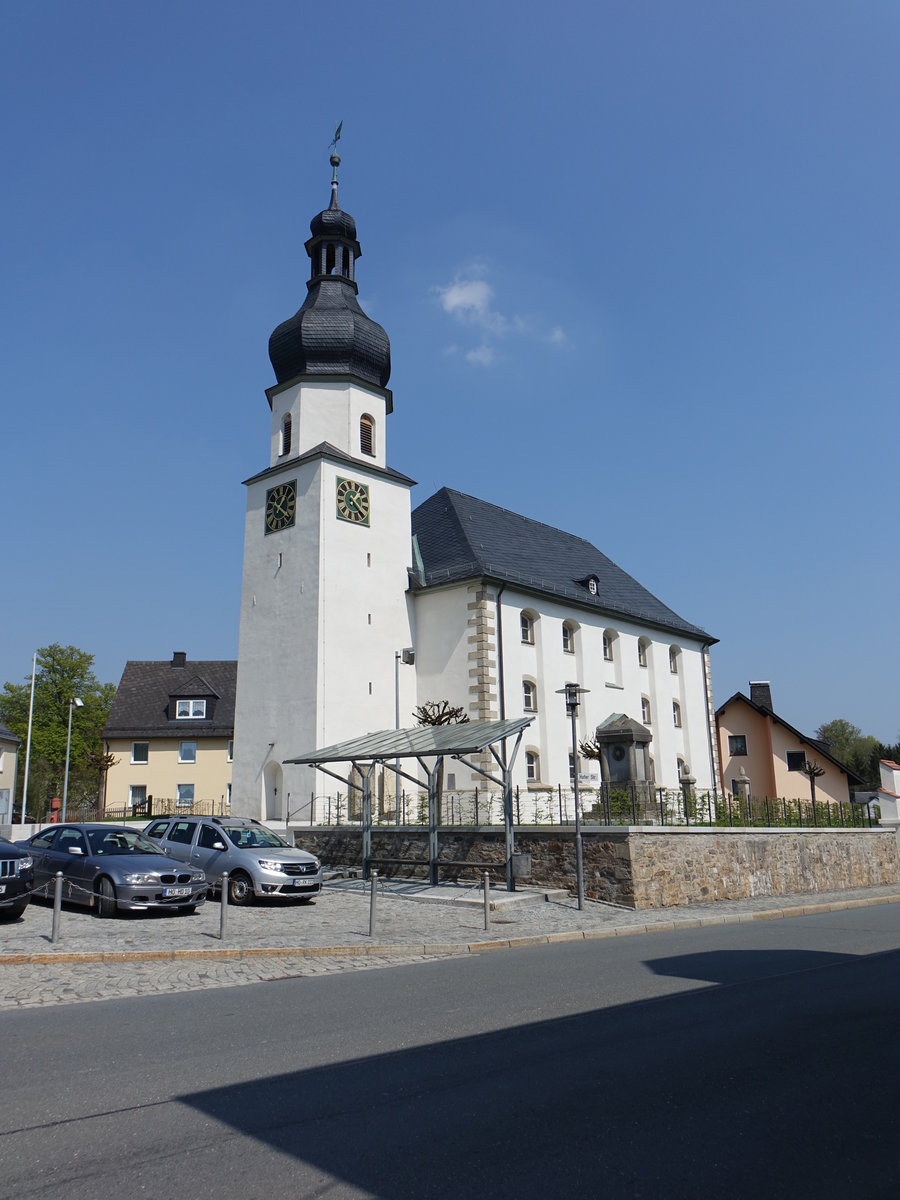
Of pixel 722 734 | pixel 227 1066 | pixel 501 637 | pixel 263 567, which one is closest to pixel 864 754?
pixel 722 734

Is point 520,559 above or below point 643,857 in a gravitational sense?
above

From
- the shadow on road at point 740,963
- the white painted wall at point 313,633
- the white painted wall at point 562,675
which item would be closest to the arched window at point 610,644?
the white painted wall at point 562,675

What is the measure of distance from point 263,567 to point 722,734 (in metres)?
28.7

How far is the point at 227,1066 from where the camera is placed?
644 centimetres

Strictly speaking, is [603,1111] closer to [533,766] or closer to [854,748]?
[533,766]

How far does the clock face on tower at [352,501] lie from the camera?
32.3 m

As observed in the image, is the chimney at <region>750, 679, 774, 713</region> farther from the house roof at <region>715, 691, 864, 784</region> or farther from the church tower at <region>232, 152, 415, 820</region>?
the church tower at <region>232, 152, 415, 820</region>

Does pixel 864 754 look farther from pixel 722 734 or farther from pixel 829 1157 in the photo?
pixel 829 1157

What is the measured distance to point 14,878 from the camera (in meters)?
14.4

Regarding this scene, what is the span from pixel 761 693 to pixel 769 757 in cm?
592

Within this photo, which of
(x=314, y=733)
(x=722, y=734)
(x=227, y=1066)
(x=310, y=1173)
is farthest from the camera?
(x=722, y=734)

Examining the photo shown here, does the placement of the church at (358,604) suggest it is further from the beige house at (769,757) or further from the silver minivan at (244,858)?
the beige house at (769,757)

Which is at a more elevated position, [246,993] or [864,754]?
[864,754]

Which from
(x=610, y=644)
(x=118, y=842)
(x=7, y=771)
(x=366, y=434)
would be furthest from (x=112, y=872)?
(x=7, y=771)
